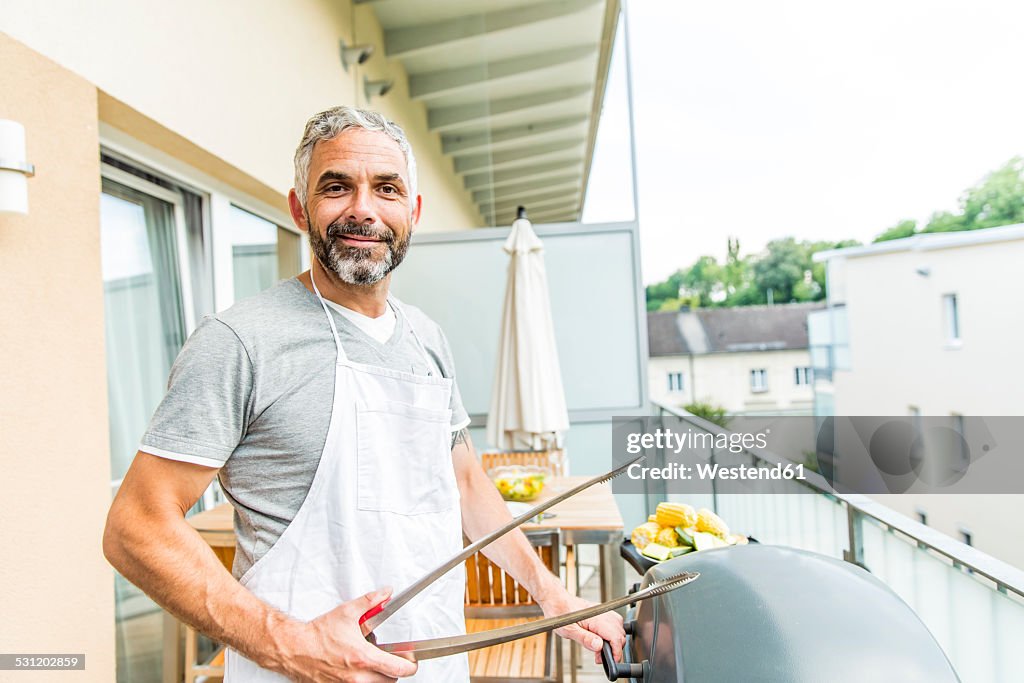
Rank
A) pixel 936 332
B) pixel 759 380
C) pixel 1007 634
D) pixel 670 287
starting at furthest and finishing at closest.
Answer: pixel 759 380 → pixel 670 287 → pixel 936 332 → pixel 1007 634

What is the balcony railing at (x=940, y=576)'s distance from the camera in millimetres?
1597

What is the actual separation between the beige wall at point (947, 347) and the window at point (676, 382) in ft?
34.8

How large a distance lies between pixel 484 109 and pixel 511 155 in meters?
1.03

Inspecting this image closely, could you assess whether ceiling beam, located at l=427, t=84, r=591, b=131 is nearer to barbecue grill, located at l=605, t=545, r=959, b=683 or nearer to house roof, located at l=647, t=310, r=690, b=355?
barbecue grill, located at l=605, t=545, r=959, b=683

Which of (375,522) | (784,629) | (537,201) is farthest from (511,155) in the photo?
(784,629)

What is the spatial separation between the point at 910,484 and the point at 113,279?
4148 centimetres

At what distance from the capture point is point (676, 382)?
4659 centimetres

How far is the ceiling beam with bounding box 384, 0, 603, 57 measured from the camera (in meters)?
5.14

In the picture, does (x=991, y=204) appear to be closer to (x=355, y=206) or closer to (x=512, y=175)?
(x=512, y=175)

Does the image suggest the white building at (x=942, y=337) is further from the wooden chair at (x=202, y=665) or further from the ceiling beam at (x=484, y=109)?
the wooden chair at (x=202, y=665)

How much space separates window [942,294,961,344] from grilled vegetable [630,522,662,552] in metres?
37.8

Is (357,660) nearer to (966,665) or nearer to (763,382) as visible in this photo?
(966,665)

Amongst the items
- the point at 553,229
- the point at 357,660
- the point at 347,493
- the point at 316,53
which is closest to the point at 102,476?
the point at 347,493

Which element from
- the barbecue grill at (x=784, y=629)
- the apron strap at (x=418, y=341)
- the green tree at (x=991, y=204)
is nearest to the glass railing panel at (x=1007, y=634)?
the barbecue grill at (x=784, y=629)
